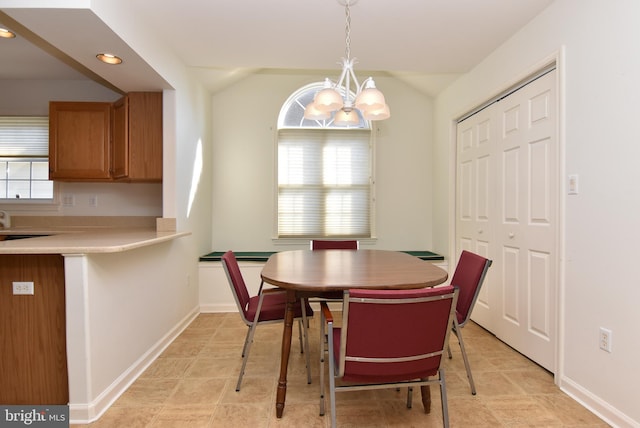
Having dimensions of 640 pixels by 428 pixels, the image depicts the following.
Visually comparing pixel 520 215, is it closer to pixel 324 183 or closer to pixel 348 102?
pixel 348 102

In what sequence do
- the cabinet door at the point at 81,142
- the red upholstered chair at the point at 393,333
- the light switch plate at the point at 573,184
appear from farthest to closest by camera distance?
1. the cabinet door at the point at 81,142
2. the light switch plate at the point at 573,184
3. the red upholstered chair at the point at 393,333

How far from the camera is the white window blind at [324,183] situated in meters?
4.12

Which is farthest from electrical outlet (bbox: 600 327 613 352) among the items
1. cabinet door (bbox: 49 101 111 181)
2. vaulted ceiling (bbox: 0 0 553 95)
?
cabinet door (bbox: 49 101 111 181)

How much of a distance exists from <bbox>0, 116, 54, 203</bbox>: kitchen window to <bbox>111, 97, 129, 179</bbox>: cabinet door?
1198mm

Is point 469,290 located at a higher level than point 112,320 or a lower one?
higher

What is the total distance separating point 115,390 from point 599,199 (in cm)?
305

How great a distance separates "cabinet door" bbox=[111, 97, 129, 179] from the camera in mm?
2967

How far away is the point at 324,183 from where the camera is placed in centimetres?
416

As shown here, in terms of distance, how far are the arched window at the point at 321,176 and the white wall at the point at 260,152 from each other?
0.13m

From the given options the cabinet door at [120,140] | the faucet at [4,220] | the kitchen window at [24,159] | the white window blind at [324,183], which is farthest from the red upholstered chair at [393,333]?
the faucet at [4,220]

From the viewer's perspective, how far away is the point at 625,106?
167 cm

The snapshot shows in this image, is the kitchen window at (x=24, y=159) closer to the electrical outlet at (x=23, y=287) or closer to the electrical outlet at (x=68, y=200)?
the electrical outlet at (x=68, y=200)

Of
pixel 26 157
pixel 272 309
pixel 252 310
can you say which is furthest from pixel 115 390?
pixel 26 157

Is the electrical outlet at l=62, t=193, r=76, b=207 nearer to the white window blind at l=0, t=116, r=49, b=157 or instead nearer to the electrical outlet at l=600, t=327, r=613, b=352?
the white window blind at l=0, t=116, r=49, b=157
